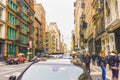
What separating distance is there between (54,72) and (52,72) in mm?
44

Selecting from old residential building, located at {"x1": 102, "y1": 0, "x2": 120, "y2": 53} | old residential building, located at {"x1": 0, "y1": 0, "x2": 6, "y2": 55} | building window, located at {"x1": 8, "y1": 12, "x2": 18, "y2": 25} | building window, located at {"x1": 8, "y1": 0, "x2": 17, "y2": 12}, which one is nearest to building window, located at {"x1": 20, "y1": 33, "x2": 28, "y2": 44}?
building window, located at {"x1": 8, "y1": 12, "x2": 18, "y2": 25}

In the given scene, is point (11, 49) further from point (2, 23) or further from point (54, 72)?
point (54, 72)

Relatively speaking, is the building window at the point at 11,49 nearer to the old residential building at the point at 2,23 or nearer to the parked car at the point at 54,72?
the old residential building at the point at 2,23

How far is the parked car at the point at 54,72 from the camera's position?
23.3 feet

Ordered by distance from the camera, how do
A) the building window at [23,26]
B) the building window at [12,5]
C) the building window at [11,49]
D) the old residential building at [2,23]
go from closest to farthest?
the old residential building at [2,23]
the building window at [11,49]
the building window at [12,5]
the building window at [23,26]

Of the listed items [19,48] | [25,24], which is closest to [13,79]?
[19,48]

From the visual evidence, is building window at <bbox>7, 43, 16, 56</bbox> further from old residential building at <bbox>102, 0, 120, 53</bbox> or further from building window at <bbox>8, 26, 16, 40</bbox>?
old residential building at <bbox>102, 0, 120, 53</bbox>

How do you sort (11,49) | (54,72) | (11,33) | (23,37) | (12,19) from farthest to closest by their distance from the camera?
(23,37), (12,19), (11,33), (11,49), (54,72)

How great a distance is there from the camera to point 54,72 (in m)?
7.28

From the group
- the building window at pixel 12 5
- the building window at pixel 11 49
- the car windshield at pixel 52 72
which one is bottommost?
the car windshield at pixel 52 72

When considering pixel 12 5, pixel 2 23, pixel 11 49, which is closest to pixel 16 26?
pixel 12 5

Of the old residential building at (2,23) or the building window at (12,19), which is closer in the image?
the old residential building at (2,23)

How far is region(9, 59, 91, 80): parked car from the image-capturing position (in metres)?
7.11

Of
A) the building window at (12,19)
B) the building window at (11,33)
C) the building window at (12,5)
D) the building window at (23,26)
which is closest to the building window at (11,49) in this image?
the building window at (11,33)
